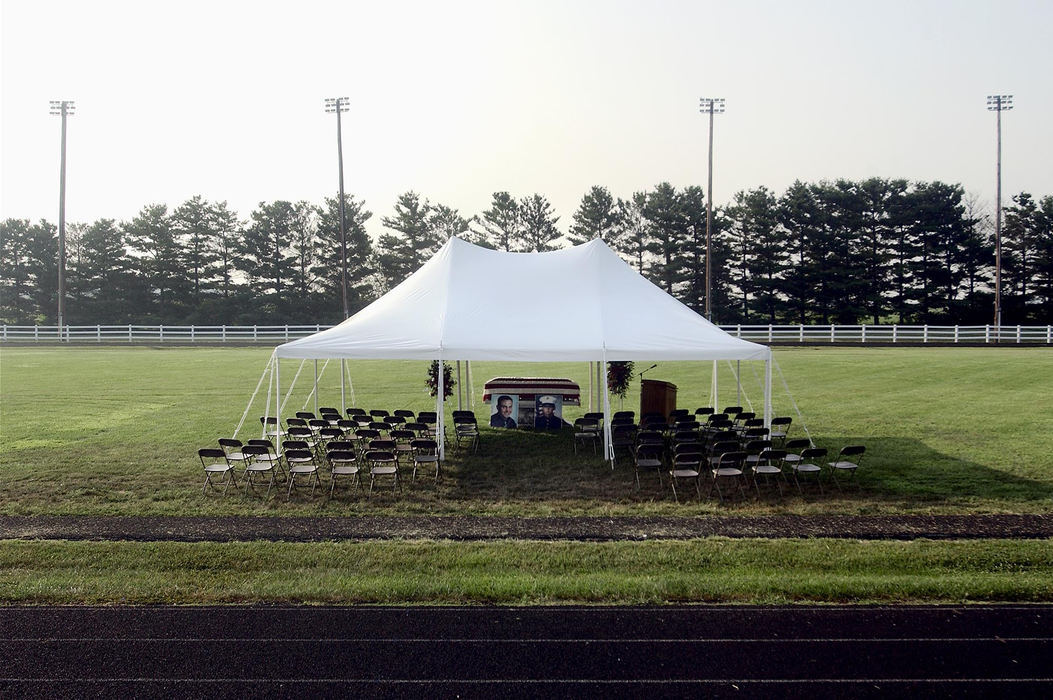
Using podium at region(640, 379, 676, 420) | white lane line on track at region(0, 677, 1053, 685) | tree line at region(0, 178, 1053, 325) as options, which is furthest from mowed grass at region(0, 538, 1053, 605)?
tree line at region(0, 178, 1053, 325)

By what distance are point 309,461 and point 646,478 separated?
468cm

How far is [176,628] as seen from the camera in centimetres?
565

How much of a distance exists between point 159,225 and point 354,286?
48.4 feet

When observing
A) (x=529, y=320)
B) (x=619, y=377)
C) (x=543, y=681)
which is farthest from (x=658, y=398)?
(x=543, y=681)

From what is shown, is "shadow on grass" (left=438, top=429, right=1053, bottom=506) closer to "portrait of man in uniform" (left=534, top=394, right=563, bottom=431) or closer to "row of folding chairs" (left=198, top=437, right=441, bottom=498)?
"row of folding chairs" (left=198, top=437, right=441, bottom=498)

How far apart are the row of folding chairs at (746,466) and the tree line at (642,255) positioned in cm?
4057

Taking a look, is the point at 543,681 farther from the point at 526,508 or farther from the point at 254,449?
the point at 254,449

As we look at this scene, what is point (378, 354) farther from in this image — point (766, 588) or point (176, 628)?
point (766, 588)

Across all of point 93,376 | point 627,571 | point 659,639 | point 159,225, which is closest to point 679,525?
point 627,571

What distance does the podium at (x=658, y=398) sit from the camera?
47.4ft

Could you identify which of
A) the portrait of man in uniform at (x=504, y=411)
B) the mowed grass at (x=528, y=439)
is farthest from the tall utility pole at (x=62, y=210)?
the portrait of man in uniform at (x=504, y=411)

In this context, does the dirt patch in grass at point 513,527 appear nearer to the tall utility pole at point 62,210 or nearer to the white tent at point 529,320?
the white tent at point 529,320

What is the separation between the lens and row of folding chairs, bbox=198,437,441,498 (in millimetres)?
9789

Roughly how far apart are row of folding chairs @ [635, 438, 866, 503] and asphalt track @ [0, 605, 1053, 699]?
147 inches
